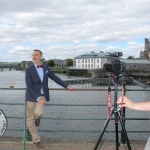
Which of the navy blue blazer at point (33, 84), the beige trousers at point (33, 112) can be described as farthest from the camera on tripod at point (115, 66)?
the beige trousers at point (33, 112)

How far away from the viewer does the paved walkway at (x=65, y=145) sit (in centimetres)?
479

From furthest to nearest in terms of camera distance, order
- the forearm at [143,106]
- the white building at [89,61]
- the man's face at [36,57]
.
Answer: the white building at [89,61] < the man's face at [36,57] < the forearm at [143,106]

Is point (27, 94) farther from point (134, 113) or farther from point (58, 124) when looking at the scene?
point (134, 113)

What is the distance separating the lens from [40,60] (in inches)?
177

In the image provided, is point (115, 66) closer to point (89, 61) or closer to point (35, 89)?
point (35, 89)

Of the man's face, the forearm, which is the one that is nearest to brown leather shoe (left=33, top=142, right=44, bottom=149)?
the man's face

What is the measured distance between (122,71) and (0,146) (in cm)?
289

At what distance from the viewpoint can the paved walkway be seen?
4793mm

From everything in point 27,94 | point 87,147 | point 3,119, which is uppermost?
point 27,94

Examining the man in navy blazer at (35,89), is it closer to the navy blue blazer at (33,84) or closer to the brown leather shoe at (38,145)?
the navy blue blazer at (33,84)

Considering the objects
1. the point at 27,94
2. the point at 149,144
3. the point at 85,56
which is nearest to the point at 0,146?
the point at 27,94

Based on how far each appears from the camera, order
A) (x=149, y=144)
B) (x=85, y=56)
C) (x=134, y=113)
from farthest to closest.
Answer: (x=85, y=56), (x=134, y=113), (x=149, y=144)

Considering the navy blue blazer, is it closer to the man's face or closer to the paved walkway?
the man's face

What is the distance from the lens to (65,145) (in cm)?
495
